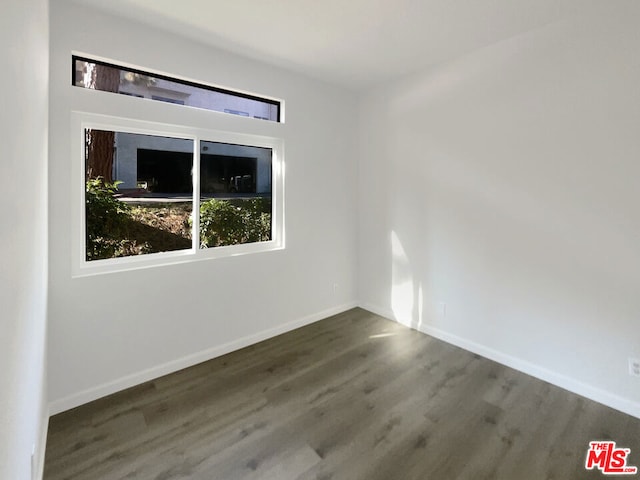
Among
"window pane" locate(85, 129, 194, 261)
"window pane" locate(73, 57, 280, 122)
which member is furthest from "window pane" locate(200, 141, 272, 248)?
"window pane" locate(73, 57, 280, 122)

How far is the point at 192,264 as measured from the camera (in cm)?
273

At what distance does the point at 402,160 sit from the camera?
350cm

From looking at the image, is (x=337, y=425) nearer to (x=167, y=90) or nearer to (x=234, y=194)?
(x=234, y=194)

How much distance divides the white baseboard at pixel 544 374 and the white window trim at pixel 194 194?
193cm

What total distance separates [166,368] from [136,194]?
1.41 meters

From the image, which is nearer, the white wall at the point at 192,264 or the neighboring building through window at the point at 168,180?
the white wall at the point at 192,264

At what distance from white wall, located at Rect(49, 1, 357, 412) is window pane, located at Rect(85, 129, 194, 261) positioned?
19cm

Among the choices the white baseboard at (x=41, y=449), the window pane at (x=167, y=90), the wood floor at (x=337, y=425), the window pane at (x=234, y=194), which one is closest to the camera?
the white baseboard at (x=41, y=449)

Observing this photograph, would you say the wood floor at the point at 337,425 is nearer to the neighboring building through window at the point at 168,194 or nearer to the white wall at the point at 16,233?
the white wall at the point at 16,233

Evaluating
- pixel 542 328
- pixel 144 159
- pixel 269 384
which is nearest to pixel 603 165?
pixel 542 328

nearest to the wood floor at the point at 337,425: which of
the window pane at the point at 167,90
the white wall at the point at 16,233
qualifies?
the white wall at the point at 16,233

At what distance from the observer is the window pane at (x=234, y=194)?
290 cm

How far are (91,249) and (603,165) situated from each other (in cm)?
366

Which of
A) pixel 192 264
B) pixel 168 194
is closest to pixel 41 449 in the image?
pixel 192 264
